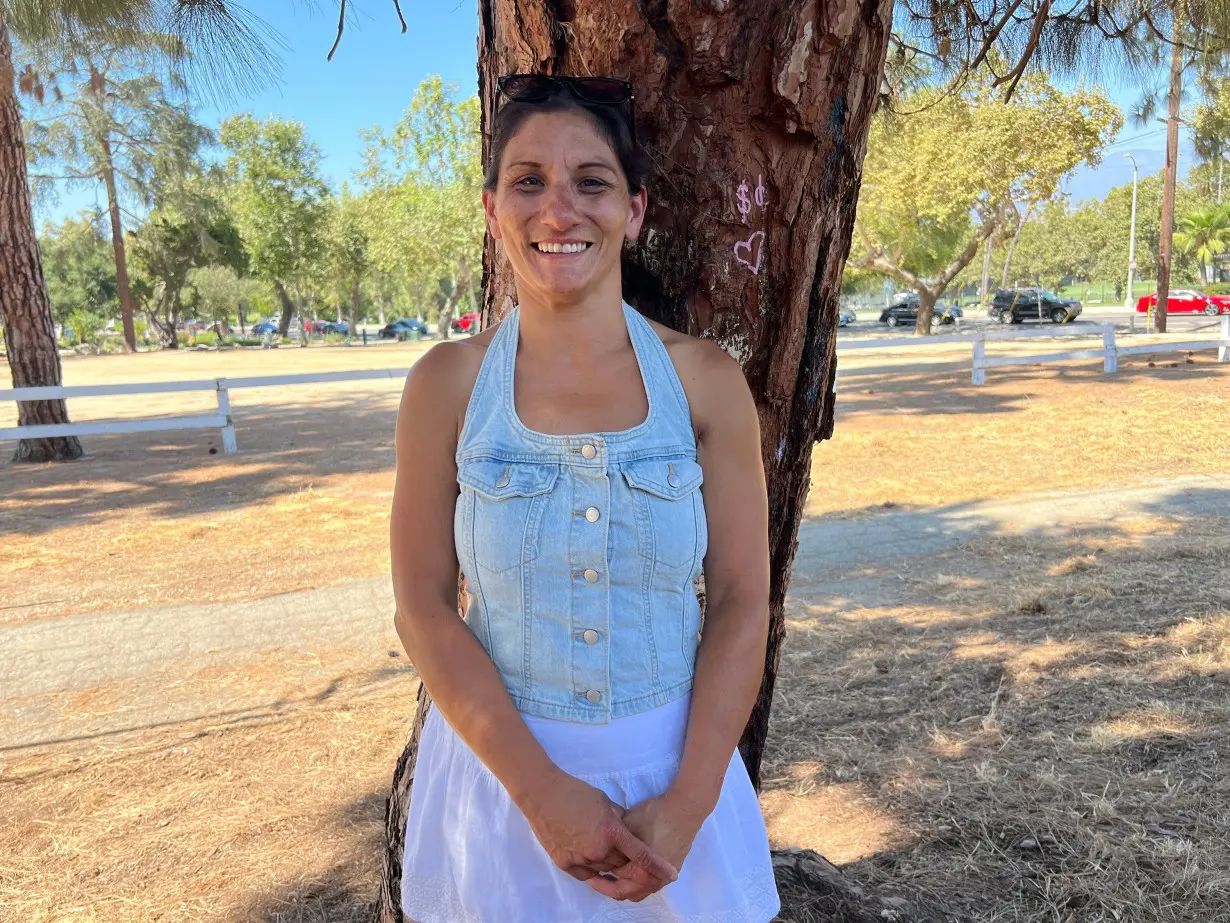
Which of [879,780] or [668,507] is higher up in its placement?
[668,507]

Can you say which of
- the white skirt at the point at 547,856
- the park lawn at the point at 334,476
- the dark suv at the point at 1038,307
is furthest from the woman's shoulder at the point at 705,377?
the dark suv at the point at 1038,307

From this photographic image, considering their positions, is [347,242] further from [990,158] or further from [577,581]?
[577,581]

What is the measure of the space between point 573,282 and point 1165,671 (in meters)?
3.61

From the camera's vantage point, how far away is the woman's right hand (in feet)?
4.49

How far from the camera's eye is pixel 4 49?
1077 cm

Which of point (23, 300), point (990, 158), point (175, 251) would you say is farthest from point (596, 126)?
point (175, 251)

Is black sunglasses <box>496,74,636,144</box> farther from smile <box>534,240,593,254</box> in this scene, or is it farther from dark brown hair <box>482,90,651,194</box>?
smile <box>534,240,593,254</box>

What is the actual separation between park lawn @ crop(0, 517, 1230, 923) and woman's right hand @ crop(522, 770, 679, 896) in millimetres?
1610

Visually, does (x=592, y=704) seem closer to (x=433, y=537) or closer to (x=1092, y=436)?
(x=433, y=537)

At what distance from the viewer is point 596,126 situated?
1601 mm

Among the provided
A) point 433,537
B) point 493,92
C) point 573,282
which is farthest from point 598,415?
point 493,92

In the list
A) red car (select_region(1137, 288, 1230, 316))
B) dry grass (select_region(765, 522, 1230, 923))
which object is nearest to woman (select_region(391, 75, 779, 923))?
dry grass (select_region(765, 522, 1230, 923))

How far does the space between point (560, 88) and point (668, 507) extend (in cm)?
69

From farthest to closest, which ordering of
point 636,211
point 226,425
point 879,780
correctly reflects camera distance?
1. point 226,425
2. point 879,780
3. point 636,211
